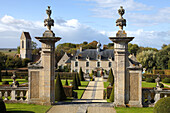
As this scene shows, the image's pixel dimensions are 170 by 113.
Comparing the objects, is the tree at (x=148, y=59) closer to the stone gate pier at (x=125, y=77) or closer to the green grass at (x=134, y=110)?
the stone gate pier at (x=125, y=77)

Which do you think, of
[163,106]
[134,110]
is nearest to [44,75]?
[134,110]

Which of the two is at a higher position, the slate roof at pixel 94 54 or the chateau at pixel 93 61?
the slate roof at pixel 94 54

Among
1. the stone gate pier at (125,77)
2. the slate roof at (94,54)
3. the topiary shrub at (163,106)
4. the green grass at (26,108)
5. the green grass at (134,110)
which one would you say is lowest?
the green grass at (134,110)

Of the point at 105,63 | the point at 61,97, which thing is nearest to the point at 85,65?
the point at 105,63

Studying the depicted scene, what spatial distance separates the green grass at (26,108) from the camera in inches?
429

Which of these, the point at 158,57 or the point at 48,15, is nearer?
the point at 48,15

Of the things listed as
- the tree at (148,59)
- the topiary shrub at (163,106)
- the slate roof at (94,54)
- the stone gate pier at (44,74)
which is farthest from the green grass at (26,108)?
the tree at (148,59)

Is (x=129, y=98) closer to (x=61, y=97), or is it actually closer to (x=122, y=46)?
(x=122, y=46)

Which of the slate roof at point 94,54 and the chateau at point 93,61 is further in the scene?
the slate roof at point 94,54

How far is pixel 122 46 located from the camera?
12.0 metres

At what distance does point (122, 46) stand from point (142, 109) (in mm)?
3577

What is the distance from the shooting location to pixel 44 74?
40.3ft

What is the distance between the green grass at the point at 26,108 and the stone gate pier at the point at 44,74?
1.67 feet

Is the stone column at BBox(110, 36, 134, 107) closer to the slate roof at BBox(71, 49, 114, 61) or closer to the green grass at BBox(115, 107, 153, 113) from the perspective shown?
the green grass at BBox(115, 107, 153, 113)
